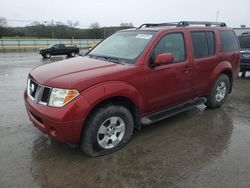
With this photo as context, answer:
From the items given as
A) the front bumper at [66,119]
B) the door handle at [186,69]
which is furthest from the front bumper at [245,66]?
the front bumper at [66,119]

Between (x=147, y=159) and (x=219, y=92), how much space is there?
322 centimetres

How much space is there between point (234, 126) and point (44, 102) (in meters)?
3.67

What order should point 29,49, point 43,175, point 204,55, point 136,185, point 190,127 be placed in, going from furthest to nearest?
point 29,49 < point 204,55 < point 190,127 < point 43,175 < point 136,185

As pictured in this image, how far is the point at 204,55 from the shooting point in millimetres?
5375

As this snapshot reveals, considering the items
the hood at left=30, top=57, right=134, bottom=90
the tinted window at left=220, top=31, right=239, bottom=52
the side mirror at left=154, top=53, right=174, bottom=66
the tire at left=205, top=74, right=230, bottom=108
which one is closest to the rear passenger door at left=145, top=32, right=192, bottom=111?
the side mirror at left=154, top=53, right=174, bottom=66

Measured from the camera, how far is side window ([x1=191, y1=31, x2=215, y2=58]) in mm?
5168

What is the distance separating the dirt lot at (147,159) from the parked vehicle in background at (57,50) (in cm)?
2254

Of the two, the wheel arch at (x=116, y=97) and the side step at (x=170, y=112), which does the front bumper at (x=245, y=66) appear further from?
the wheel arch at (x=116, y=97)

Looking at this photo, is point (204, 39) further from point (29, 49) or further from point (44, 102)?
point (29, 49)

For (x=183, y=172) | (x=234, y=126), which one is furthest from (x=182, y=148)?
(x=234, y=126)

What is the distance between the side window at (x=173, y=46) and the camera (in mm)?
4441

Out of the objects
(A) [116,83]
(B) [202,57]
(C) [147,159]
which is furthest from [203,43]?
(C) [147,159]

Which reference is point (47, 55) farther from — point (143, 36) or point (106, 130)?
point (106, 130)

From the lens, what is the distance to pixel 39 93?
3.62 meters
